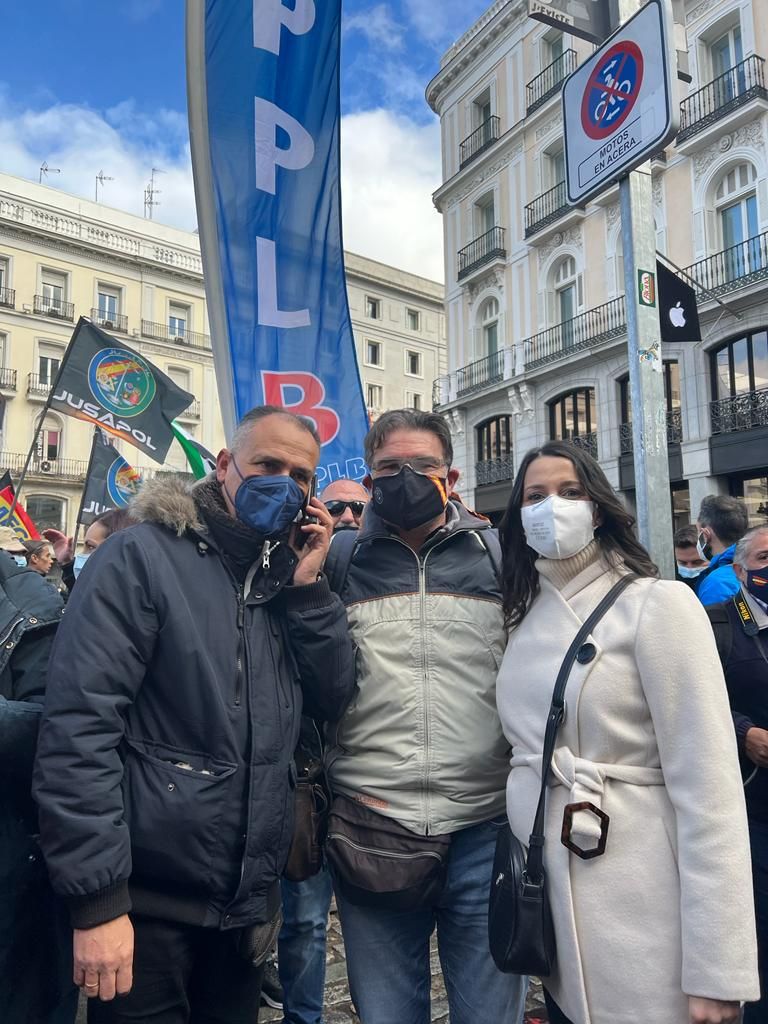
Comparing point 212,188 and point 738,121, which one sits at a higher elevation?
point 738,121

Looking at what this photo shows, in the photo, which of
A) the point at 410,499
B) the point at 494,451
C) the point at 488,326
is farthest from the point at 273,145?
the point at 488,326

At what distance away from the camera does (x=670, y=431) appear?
1888cm

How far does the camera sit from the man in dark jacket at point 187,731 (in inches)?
64.8

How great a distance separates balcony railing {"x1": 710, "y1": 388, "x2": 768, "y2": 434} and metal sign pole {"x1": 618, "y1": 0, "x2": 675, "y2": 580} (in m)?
14.2

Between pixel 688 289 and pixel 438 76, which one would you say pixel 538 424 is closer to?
pixel 438 76

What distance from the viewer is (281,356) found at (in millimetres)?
4039

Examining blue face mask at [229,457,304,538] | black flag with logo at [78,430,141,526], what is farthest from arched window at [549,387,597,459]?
blue face mask at [229,457,304,538]

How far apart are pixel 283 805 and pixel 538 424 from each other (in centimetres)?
2152

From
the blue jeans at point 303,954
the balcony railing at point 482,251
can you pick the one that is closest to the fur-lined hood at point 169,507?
the blue jeans at point 303,954

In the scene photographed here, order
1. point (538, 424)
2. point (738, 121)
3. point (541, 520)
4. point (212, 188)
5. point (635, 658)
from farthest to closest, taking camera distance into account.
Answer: point (538, 424)
point (738, 121)
point (212, 188)
point (541, 520)
point (635, 658)

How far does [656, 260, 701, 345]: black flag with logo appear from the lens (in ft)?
14.1

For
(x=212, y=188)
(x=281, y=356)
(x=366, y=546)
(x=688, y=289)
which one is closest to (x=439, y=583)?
(x=366, y=546)

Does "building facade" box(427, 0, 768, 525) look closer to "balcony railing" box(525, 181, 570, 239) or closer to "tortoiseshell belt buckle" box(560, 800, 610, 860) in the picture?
"balcony railing" box(525, 181, 570, 239)

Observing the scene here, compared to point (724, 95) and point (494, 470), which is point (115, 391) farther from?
point (724, 95)
